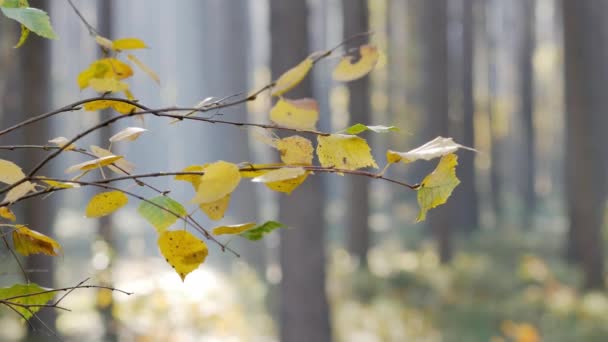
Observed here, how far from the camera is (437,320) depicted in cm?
922

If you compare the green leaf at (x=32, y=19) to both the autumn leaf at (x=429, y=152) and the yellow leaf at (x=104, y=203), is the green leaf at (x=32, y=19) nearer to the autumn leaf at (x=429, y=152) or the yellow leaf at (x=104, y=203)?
the yellow leaf at (x=104, y=203)

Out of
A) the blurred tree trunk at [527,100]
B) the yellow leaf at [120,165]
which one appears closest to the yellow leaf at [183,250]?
the yellow leaf at [120,165]

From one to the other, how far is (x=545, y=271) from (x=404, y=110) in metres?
14.6

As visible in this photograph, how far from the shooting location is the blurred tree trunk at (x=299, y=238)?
19.8ft

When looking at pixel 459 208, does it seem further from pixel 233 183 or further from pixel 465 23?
pixel 233 183

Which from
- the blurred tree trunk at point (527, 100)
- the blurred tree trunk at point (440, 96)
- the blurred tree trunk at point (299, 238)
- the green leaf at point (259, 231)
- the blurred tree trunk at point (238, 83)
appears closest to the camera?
the green leaf at point (259, 231)

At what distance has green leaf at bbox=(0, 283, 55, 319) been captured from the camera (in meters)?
1.18

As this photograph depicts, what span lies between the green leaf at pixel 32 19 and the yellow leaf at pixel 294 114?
0.33 meters

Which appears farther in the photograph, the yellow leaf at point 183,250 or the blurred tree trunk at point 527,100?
the blurred tree trunk at point 527,100

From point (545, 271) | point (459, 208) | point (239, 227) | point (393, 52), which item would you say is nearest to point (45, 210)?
point (239, 227)

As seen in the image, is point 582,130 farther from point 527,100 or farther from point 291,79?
point 527,100

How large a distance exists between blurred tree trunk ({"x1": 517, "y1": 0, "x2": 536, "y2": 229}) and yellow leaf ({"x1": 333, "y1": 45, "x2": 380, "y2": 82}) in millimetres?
19598

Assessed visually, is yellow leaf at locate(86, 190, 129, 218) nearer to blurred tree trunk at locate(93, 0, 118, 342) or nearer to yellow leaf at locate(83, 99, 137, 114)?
yellow leaf at locate(83, 99, 137, 114)

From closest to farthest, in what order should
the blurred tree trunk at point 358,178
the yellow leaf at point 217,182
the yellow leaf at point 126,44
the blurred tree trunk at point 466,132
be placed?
1. the yellow leaf at point 217,182
2. the yellow leaf at point 126,44
3. the blurred tree trunk at point 358,178
4. the blurred tree trunk at point 466,132
